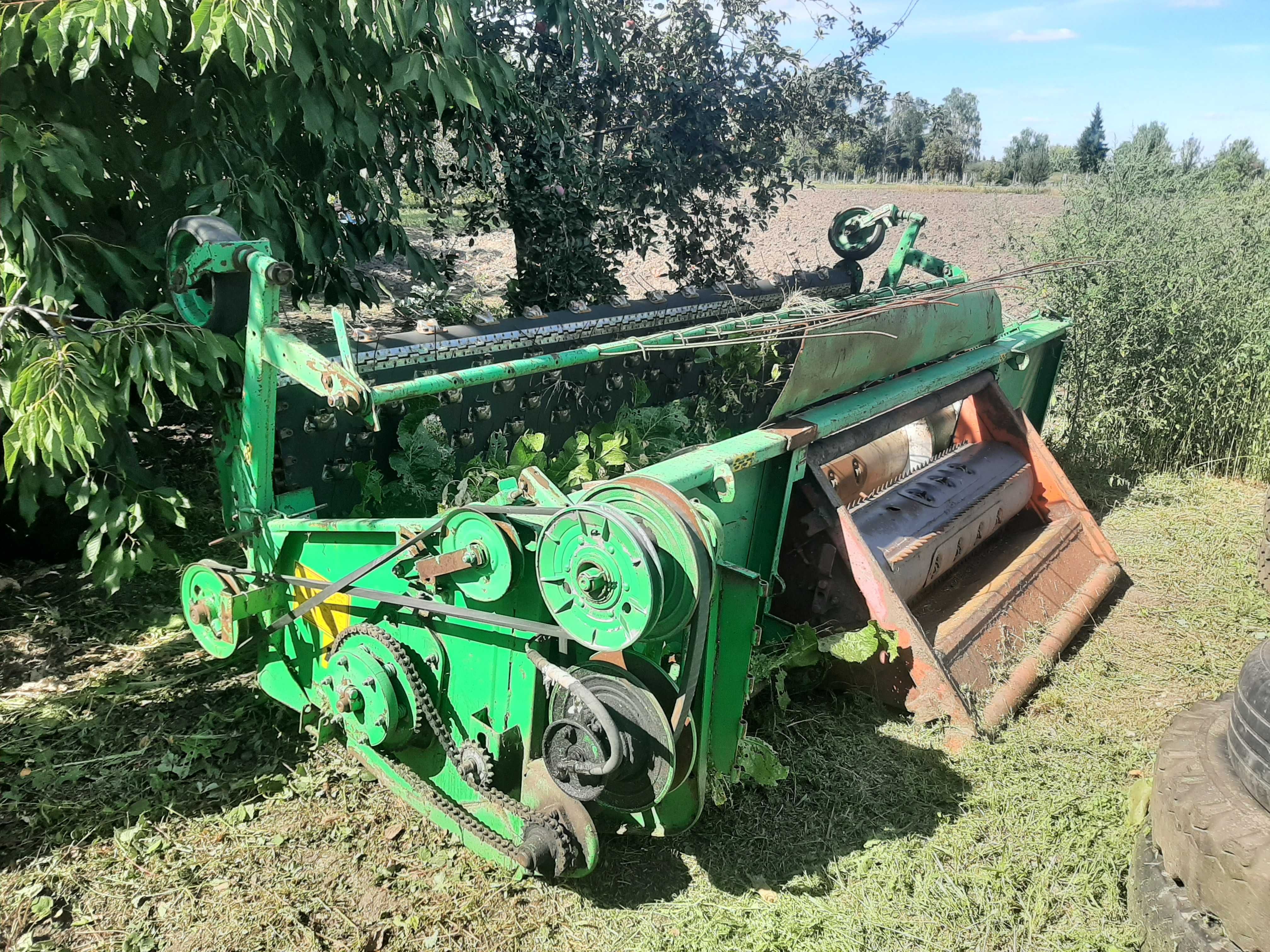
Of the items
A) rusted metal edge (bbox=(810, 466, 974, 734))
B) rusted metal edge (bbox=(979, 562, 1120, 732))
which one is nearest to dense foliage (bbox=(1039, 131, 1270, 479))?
rusted metal edge (bbox=(979, 562, 1120, 732))

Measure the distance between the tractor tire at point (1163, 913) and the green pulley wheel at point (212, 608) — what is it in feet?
9.44

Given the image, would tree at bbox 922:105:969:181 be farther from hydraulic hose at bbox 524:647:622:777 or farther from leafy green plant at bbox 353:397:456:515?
hydraulic hose at bbox 524:647:622:777

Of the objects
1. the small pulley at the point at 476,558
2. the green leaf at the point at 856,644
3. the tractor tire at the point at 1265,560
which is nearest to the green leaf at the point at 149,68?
the small pulley at the point at 476,558

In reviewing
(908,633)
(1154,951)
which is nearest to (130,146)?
(908,633)

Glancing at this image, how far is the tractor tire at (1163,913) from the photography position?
237cm

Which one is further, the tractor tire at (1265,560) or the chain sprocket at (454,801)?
the tractor tire at (1265,560)

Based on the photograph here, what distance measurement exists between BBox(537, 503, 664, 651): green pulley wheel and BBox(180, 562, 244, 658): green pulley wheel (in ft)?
3.98

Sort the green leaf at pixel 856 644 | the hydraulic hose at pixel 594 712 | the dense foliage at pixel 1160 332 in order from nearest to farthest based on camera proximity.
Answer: the hydraulic hose at pixel 594 712, the green leaf at pixel 856 644, the dense foliage at pixel 1160 332

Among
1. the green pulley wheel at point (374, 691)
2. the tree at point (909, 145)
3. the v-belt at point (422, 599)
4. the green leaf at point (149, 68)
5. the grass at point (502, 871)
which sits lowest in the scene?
the grass at point (502, 871)

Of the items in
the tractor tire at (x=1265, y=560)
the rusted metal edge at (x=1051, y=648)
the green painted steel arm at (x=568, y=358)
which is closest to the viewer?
the green painted steel arm at (x=568, y=358)

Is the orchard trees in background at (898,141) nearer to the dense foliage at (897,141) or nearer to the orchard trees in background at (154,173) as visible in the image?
the dense foliage at (897,141)

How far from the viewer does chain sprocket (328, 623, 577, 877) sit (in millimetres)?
2596

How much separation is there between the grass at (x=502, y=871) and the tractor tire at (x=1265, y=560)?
1494 mm

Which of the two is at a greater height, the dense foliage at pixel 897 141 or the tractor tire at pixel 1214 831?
the dense foliage at pixel 897 141
